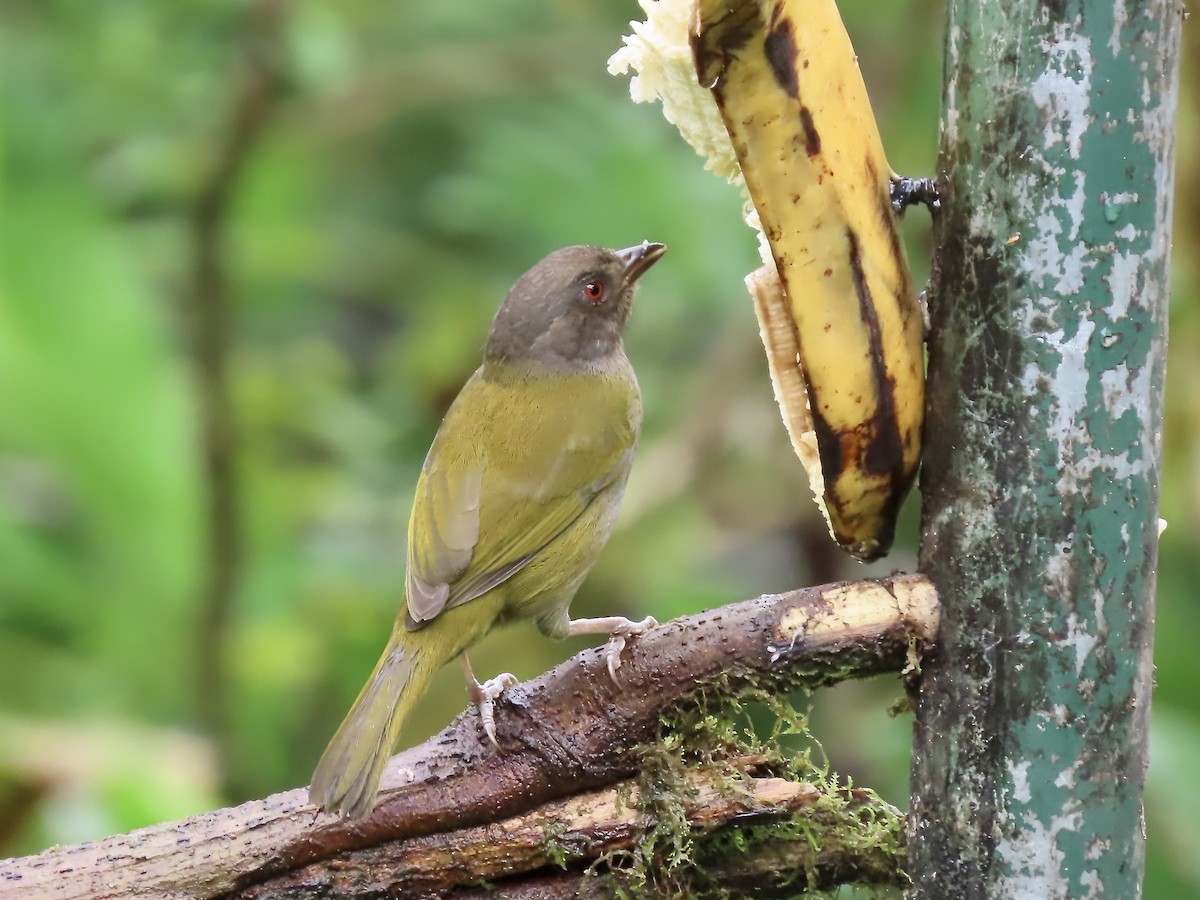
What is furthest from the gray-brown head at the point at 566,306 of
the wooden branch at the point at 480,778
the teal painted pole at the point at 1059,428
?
the teal painted pole at the point at 1059,428

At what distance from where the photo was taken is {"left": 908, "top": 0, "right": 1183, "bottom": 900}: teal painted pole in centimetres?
181

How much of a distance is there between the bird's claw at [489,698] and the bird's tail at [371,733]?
13cm

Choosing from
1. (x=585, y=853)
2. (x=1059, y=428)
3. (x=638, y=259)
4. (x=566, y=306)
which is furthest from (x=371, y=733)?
(x=638, y=259)

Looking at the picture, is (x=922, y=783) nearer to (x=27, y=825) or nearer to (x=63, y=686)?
(x=27, y=825)

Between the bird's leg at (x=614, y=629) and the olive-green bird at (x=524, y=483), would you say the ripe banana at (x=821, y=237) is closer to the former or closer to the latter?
the bird's leg at (x=614, y=629)

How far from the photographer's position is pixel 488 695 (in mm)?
2449

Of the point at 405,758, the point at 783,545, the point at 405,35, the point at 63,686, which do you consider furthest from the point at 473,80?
the point at 405,758

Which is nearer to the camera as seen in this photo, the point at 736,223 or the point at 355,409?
the point at 736,223

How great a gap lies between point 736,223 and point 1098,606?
10.0 ft

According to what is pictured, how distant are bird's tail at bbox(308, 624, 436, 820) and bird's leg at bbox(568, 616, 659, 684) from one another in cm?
30

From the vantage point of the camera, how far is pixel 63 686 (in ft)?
16.0

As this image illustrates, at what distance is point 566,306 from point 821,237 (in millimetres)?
1856

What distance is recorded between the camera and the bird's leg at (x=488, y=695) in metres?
2.27

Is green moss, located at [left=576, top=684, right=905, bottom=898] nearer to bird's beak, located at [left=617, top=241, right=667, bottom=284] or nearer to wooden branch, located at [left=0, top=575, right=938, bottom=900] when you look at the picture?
wooden branch, located at [left=0, top=575, right=938, bottom=900]
